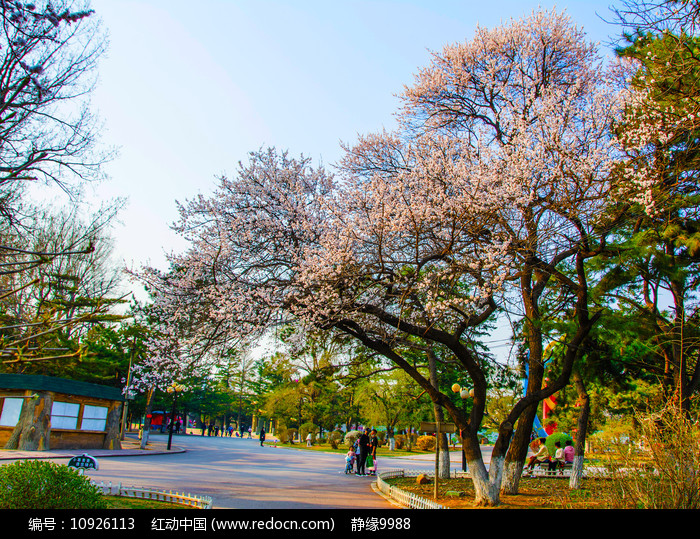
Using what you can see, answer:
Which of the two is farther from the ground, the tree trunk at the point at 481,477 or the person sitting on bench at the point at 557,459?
the tree trunk at the point at 481,477

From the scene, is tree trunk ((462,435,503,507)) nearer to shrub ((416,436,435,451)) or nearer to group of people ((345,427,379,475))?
group of people ((345,427,379,475))

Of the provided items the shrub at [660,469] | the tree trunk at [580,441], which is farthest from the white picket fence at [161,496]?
the tree trunk at [580,441]

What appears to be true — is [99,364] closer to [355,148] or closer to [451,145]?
[355,148]

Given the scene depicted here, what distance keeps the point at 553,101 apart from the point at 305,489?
484 inches

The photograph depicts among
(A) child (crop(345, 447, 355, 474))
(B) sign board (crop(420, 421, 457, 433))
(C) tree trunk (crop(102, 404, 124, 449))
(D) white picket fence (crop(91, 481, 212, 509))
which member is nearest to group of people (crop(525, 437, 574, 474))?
(A) child (crop(345, 447, 355, 474))

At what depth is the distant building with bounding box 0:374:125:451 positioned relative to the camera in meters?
21.6

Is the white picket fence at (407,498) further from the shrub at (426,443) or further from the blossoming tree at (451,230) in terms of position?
the shrub at (426,443)

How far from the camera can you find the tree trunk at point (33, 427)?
21.4 meters

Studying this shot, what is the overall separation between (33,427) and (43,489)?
19625mm

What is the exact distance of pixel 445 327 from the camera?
14539 millimetres

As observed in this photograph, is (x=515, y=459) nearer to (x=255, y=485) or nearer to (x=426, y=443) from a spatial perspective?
(x=255, y=485)

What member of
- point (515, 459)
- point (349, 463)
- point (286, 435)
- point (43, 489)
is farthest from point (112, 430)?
point (43, 489)

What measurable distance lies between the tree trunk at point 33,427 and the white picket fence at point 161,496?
14.1m
